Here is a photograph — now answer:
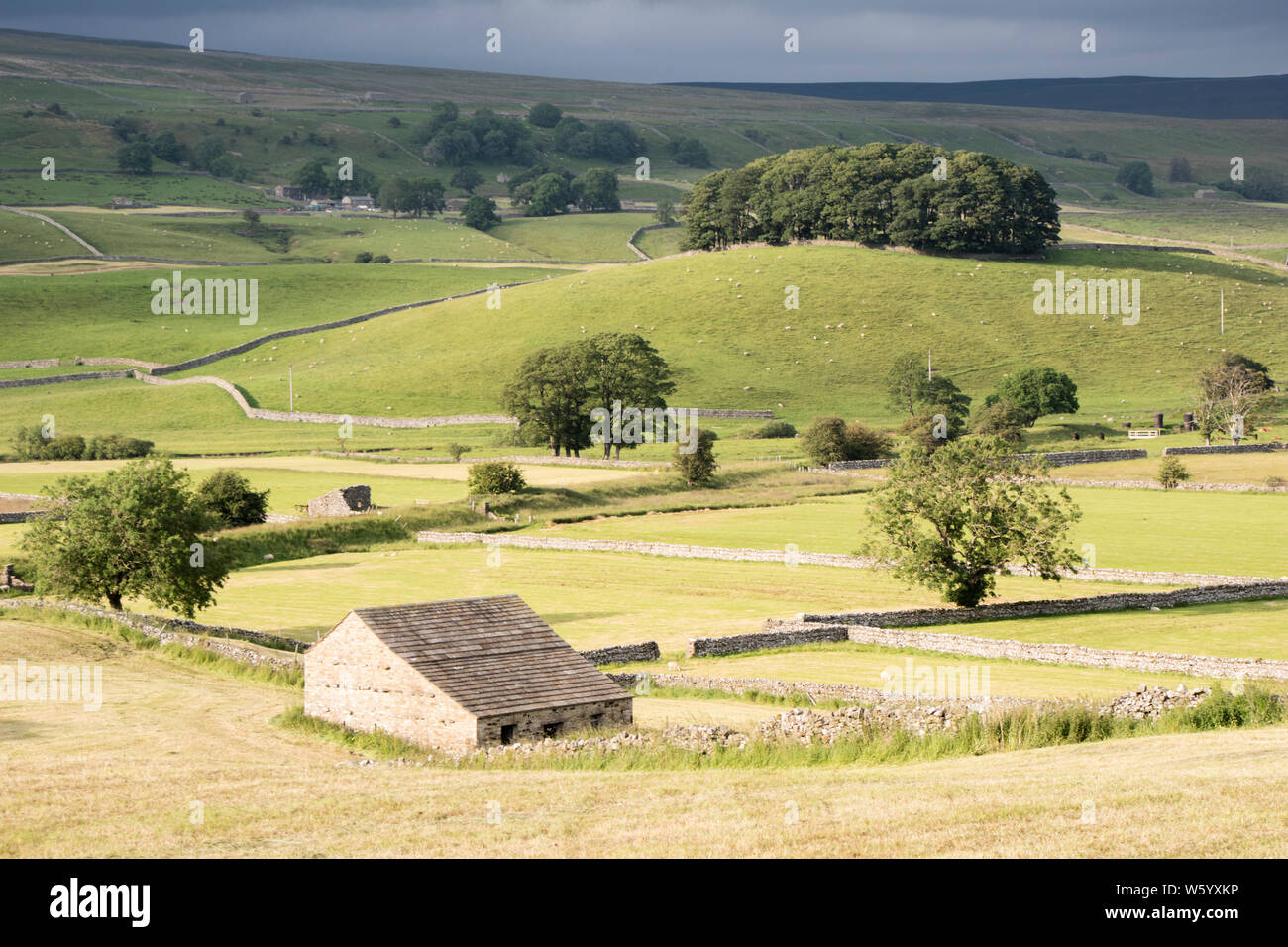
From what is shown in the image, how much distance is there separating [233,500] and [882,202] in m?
106

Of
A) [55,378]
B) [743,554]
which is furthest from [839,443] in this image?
[55,378]

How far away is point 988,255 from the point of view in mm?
149625

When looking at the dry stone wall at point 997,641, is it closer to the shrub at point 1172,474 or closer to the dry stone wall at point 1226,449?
the shrub at point 1172,474

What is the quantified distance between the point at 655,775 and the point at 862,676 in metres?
16.2

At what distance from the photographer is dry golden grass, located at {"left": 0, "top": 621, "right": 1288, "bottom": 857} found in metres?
15.6

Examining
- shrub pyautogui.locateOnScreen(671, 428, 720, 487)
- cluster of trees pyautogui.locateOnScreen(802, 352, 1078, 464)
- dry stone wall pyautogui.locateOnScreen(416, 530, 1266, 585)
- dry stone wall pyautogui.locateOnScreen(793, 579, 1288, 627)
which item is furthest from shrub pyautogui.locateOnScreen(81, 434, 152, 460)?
dry stone wall pyautogui.locateOnScreen(793, 579, 1288, 627)

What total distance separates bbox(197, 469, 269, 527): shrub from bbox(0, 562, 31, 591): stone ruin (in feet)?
45.7

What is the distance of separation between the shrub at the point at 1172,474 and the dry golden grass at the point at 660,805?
197 feet

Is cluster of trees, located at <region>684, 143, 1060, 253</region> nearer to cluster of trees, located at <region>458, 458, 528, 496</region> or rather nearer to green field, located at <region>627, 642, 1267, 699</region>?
cluster of trees, located at <region>458, 458, 528, 496</region>

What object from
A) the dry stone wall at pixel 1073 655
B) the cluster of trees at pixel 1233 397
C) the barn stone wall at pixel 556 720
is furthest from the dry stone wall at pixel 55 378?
the barn stone wall at pixel 556 720

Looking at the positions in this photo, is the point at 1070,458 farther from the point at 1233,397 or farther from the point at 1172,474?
the point at 1233,397

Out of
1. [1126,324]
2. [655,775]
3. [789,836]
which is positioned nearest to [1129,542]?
[655,775]

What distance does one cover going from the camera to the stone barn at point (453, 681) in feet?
91.1

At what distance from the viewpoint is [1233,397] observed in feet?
330
